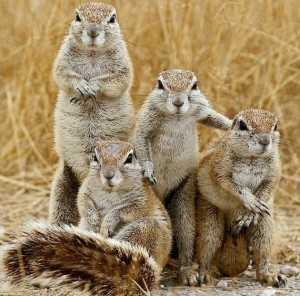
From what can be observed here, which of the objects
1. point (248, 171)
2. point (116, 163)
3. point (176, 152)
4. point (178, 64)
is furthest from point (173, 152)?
point (178, 64)

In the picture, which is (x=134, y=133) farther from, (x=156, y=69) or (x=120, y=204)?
(x=156, y=69)

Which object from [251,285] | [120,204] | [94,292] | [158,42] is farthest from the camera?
[158,42]

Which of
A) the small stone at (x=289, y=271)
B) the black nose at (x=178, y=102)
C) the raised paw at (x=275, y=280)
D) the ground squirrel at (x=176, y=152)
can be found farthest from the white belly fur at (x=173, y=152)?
the small stone at (x=289, y=271)

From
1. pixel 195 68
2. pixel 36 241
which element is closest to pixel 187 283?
pixel 36 241

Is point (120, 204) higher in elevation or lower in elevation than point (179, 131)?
lower

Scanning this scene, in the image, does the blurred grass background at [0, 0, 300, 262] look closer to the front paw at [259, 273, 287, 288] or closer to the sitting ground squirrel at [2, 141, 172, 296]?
the front paw at [259, 273, 287, 288]

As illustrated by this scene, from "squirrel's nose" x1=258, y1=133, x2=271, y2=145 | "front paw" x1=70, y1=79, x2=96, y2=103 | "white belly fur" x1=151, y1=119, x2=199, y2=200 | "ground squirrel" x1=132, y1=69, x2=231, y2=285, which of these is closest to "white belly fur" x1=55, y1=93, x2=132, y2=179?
"front paw" x1=70, y1=79, x2=96, y2=103

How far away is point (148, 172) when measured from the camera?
6.25 meters

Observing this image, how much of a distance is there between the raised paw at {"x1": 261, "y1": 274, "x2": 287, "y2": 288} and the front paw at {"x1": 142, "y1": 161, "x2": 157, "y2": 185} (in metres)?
1.07

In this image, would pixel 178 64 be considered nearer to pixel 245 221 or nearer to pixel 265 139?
pixel 245 221

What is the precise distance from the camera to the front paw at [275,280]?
6367mm

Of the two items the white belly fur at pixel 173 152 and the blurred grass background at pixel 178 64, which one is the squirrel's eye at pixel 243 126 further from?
the blurred grass background at pixel 178 64

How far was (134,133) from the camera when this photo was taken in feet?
21.6

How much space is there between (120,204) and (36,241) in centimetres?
74
